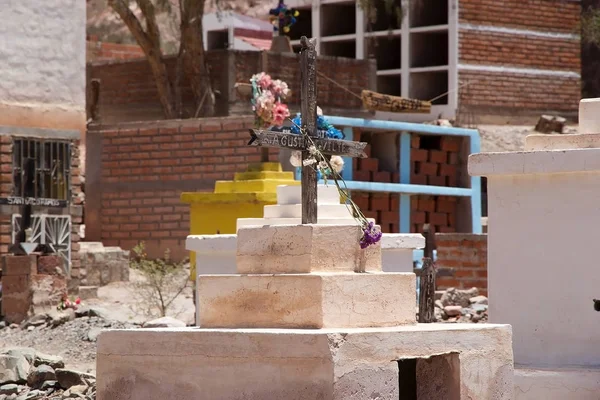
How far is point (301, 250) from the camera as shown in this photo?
25.5 ft

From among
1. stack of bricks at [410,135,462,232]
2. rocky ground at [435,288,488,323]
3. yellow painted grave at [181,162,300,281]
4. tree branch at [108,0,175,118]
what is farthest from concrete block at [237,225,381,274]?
tree branch at [108,0,175,118]

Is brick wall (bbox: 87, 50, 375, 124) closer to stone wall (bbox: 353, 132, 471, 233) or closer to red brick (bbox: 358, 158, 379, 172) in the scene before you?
stone wall (bbox: 353, 132, 471, 233)

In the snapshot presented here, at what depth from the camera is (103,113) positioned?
2594 centimetres

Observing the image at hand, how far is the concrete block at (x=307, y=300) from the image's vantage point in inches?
299

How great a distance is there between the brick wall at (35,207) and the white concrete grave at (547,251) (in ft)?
29.2

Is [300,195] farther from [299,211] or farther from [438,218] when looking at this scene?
[438,218]

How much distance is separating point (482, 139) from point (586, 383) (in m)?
18.8

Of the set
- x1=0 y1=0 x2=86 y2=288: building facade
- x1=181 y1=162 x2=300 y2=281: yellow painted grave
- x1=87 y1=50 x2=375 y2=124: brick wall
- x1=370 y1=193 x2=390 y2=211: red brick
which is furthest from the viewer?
x1=87 y1=50 x2=375 y2=124: brick wall

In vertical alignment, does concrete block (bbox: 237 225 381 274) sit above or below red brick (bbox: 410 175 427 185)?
below

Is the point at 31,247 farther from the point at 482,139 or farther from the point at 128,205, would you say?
the point at 482,139

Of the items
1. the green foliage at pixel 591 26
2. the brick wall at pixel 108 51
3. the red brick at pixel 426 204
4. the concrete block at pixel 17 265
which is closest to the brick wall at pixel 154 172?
the red brick at pixel 426 204

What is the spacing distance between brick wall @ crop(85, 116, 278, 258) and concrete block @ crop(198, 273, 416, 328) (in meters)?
12.2

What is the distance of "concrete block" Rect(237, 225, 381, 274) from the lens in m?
7.77

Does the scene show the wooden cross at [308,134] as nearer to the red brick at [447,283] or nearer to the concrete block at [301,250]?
the concrete block at [301,250]
